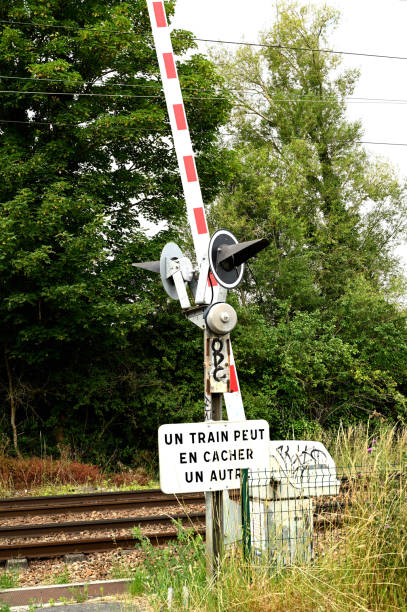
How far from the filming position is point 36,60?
1547 centimetres

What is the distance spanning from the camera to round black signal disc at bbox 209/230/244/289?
4.70 m

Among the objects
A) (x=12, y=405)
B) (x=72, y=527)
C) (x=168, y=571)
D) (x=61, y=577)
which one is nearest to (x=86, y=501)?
(x=72, y=527)

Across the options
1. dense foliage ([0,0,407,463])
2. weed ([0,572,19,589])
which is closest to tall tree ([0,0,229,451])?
dense foliage ([0,0,407,463])

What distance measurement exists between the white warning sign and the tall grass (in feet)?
2.14

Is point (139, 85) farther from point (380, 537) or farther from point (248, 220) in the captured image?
point (380, 537)

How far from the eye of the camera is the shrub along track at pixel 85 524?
7.57 metres

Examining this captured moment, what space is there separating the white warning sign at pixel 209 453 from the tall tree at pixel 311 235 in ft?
47.2

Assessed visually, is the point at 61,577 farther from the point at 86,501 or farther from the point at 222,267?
the point at 86,501

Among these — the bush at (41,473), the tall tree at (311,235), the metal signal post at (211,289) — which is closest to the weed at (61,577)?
the metal signal post at (211,289)

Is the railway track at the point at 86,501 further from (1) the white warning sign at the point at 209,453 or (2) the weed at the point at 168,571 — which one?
(1) the white warning sign at the point at 209,453

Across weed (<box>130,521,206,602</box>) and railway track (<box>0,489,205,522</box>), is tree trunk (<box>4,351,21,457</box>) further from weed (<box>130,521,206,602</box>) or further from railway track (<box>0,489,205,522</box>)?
weed (<box>130,521,206,602</box>)

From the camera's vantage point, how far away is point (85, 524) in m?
8.66

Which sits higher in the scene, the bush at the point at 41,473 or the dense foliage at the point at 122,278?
the dense foliage at the point at 122,278

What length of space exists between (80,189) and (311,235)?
13455mm
